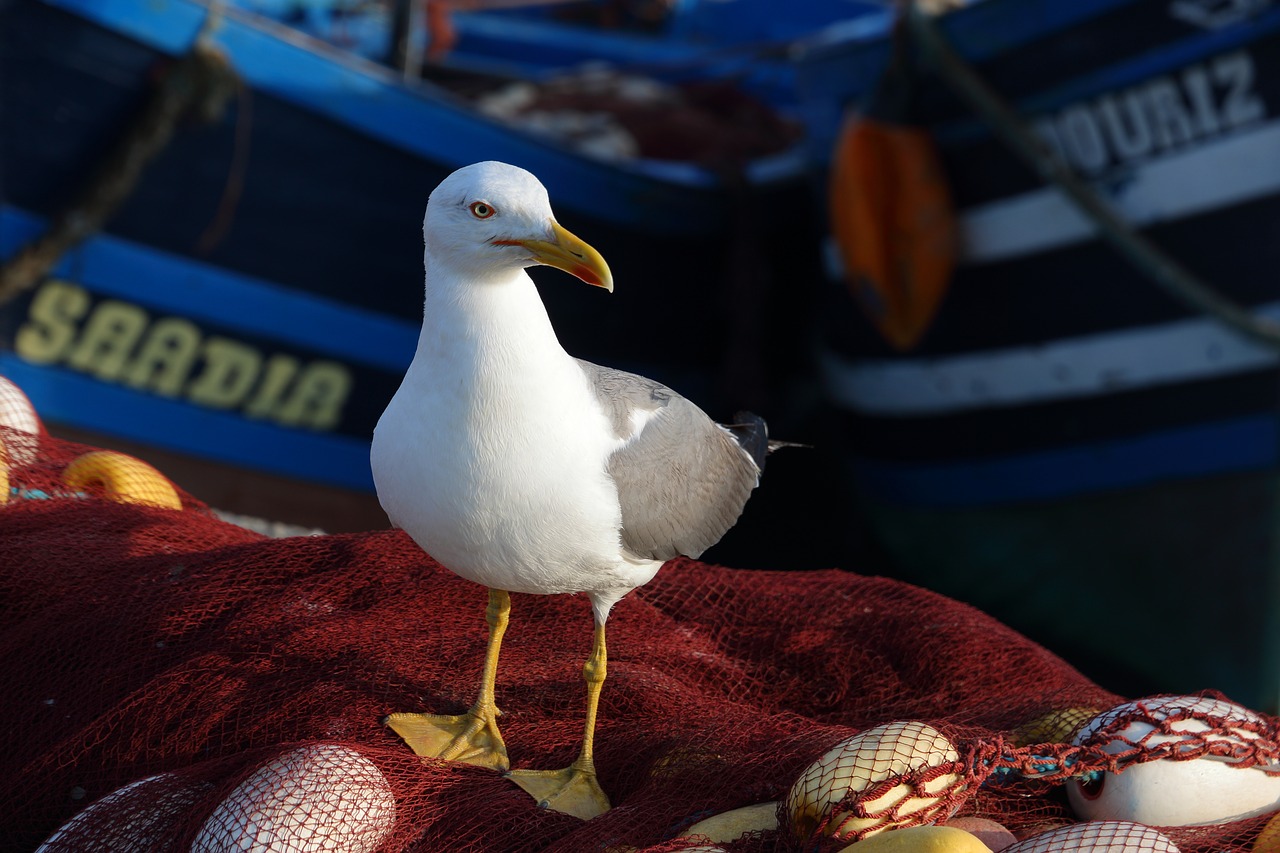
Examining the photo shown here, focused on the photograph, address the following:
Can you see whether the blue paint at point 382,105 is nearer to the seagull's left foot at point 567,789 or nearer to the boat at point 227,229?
the boat at point 227,229

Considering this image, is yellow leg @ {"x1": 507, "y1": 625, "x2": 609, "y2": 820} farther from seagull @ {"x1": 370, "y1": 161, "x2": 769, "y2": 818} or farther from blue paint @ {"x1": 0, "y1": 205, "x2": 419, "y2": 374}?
blue paint @ {"x1": 0, "y1": 205, "x2": 419, "y2": 374}

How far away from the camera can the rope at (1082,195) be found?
15.0ft

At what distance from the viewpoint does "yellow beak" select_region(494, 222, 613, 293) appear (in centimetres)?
212

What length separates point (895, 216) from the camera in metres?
5.47

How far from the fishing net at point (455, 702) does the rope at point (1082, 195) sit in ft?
7.15

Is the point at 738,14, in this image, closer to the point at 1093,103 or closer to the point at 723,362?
the point at 723,362

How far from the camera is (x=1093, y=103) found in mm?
4816

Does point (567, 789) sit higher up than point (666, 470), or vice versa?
point (666, 470)

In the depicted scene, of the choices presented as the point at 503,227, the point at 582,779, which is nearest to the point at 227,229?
the point at 503,227

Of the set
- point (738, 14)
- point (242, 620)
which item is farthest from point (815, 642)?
point (738, 14)

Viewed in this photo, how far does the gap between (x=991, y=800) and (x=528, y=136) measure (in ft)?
13.9

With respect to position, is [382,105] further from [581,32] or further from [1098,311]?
[581,32]

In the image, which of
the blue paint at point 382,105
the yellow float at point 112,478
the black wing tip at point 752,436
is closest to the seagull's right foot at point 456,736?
the black wing tip at point 752,436

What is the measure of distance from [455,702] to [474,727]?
0.49 ft
